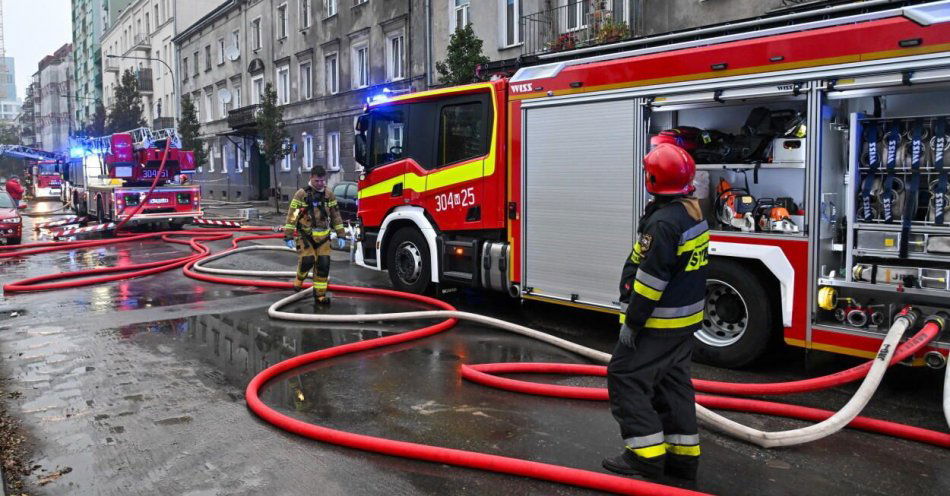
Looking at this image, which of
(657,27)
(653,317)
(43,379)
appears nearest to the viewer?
(653,317)

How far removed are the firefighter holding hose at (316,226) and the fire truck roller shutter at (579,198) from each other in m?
2.72

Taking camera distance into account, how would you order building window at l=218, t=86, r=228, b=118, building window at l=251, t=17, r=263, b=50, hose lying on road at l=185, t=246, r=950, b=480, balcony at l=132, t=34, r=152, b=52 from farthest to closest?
balcony at l=132, t=34, r=152, b=52 → building window at l=218, t=86, r=228, b=118 → building window at l=251, t=17, r=263, b=50 → hose lying on road at l=185, t=246, r=950, b=480

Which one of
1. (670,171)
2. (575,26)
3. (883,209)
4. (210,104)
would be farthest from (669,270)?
(210,104)

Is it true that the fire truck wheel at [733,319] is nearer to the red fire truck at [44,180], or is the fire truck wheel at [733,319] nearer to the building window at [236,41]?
the building window at [236,41]

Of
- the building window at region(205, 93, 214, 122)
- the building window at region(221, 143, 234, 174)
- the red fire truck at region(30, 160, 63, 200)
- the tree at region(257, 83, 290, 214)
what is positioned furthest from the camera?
the building window at region(205, 93, 214, 122)

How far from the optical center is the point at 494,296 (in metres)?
9.48

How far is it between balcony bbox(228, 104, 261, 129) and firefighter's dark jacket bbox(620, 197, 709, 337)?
3046cm

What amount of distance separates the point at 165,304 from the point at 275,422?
203 inches

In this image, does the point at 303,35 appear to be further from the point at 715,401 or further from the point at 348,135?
the point at 715,401

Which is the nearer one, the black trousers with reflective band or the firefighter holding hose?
the black trousers with reflective band

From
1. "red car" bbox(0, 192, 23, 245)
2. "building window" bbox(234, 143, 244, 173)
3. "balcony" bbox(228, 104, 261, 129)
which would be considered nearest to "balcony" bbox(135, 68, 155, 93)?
"building window" bbox(234, 143, 244, 173)

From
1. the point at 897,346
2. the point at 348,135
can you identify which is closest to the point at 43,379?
the point at 897,346

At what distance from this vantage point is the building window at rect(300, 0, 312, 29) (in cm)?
3123

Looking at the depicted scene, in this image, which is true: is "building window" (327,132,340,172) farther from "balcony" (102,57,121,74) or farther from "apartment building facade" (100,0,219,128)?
"balcony" (102,57,121,74)
